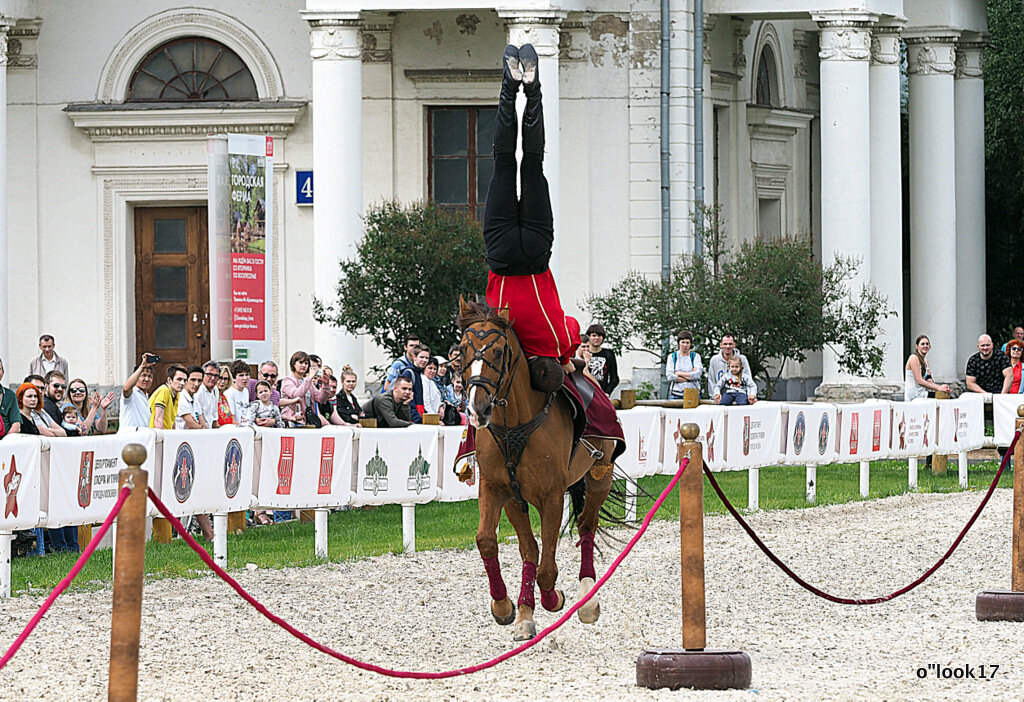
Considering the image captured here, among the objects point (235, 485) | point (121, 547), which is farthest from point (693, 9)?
point (121, 547)

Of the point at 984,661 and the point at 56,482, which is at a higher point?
the point at 56,482

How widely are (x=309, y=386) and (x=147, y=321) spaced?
12.3m

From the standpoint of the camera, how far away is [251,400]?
18219mm

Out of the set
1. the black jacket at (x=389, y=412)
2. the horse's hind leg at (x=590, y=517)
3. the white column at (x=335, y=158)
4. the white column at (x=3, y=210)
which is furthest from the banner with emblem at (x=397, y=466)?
the white column at (x=3, y=210)

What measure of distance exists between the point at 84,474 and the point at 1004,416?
13.4 m

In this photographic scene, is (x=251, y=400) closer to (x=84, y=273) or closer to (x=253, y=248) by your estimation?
(x=253, y=248)

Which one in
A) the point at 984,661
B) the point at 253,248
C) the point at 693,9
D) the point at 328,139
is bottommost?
the point at 984,661

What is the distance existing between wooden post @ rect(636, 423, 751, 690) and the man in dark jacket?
922 centimetres

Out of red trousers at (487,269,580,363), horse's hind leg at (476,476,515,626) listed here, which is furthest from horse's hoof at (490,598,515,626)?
red trousers at (487,269,580,363)

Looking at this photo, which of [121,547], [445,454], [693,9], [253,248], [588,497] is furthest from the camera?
[693,9]

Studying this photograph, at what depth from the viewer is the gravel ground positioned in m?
9.10

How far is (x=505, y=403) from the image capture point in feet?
33.1

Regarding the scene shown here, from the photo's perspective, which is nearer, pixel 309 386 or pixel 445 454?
pixel 445 454

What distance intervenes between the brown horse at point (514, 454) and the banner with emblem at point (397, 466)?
165 inches
